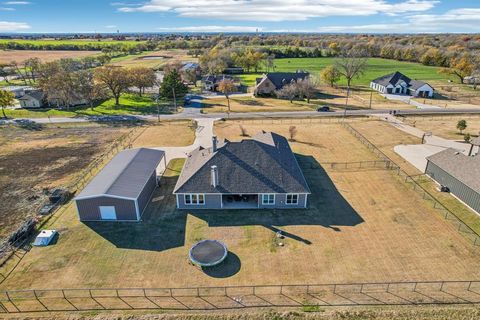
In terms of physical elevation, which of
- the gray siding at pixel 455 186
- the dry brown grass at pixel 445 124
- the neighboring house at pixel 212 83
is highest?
the neighboring house at pixel 212 83

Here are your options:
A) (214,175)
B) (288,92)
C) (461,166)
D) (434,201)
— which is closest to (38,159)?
(214,175)

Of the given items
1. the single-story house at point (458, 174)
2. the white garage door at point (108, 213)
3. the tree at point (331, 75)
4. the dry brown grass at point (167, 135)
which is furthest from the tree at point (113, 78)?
the single-story house at point (458, 174)

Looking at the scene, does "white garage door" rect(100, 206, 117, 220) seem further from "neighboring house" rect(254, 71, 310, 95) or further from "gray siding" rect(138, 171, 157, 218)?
"neighboring house" rect(254, 71, 310, 95)

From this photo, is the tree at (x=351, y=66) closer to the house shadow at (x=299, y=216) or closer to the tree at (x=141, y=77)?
the tree at (x=141, y=77)

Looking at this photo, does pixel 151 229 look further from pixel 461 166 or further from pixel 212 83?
pixel 212 83

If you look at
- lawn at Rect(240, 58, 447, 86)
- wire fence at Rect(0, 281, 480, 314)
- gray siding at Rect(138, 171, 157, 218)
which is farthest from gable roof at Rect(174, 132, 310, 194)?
lawn at Rect(240, 58, 447, 86)

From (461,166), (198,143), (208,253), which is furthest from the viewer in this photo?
(198,143)

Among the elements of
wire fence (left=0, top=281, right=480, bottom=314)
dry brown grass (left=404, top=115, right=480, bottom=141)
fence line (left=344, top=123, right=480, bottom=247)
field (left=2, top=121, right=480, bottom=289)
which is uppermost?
dry brown grass (left=404, top=115, right=480, bottom=141)
